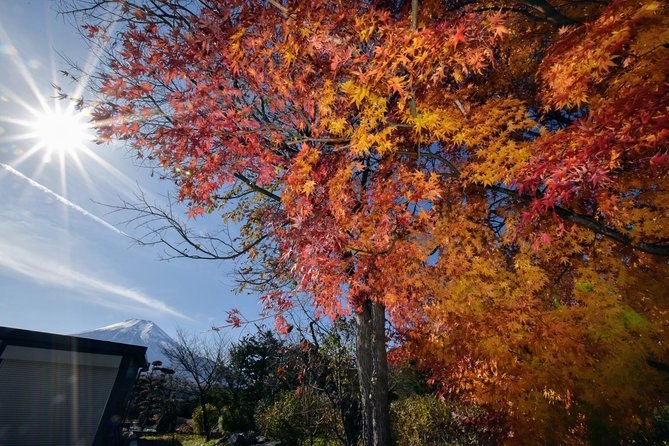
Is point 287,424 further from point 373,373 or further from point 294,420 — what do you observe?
point 373,373

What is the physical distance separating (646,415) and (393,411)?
8638mm

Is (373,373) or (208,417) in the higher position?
(373,373)

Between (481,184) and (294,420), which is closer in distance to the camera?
(481,184)

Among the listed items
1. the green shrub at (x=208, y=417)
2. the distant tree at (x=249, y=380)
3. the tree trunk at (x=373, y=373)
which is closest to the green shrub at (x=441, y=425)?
the tree trunk at (x=373, y=373)

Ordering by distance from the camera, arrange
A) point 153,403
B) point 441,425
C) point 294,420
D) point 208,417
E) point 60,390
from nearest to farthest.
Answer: point 441,425 < point 60,390 < point 294,420 < point 208,417 < point 153,403

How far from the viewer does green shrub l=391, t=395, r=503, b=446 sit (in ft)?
34.9

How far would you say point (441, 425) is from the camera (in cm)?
1127

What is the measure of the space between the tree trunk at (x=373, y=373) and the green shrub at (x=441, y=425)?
5.94 m

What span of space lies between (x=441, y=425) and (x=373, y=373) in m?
7.55

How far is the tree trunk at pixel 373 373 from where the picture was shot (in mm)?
5770

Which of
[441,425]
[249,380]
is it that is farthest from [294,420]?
[249,380]

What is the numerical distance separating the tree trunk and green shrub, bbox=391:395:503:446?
5938mm

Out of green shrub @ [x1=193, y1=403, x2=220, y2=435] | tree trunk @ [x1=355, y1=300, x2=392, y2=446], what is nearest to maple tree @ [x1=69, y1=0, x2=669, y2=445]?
tree trunk @ [x1=355, y1=300, x2=392, y2=446]

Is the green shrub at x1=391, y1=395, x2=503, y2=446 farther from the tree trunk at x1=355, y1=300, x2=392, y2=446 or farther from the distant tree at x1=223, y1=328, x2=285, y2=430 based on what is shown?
the distant tree at x1=223, y1=328, x2=285, y2=430
